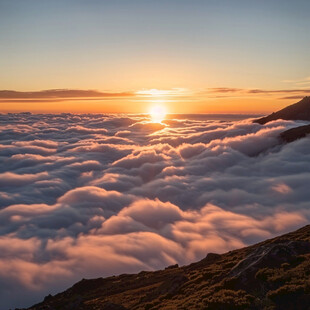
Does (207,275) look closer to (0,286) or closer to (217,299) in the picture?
(217,299)

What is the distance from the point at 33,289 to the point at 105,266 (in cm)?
4766

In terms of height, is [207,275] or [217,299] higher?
[217,299]

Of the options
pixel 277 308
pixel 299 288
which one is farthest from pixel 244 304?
pixel 299 288

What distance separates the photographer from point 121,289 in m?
77.8

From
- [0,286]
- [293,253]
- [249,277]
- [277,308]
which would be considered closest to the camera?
[277,308]

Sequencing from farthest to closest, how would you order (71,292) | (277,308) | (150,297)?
(71,292) → (150,297) → (277,308)

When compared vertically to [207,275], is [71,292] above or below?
below

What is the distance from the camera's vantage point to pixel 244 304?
80.4ft

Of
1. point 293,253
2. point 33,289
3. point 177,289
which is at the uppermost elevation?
point 293,253

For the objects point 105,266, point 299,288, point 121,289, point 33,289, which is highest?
point 299,288

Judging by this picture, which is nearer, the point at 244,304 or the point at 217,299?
the point at 244,304

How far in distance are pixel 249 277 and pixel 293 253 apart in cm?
902

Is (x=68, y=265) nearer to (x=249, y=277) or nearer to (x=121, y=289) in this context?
(x=121, y=289)

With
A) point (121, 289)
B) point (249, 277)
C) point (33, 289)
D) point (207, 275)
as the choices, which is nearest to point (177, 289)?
point (207, 275)
